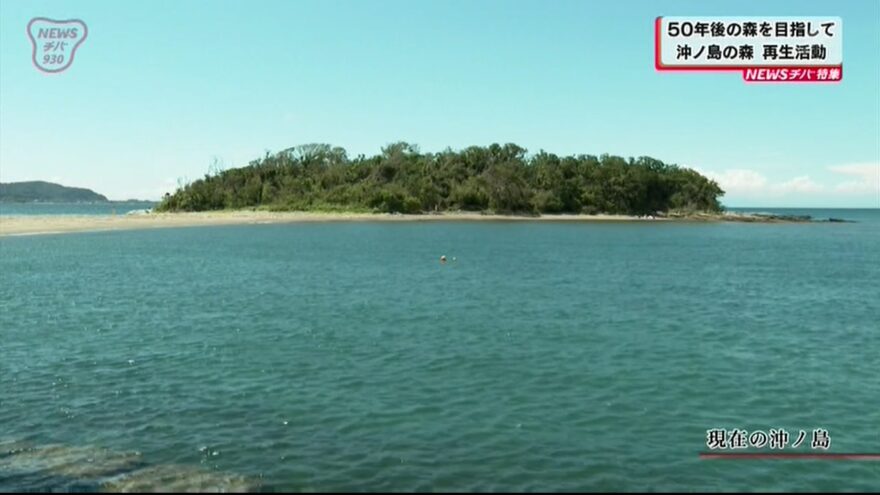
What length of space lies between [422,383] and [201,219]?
13183 cm

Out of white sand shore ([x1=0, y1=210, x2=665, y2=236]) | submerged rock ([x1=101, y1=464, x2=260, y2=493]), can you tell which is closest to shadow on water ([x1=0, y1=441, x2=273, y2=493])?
submerged rock ([x1=101, y1=464, x2=260, y2=493])

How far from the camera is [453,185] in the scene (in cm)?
17250

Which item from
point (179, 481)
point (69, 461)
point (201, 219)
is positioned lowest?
point (179, 481)

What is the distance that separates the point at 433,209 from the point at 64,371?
152 metres

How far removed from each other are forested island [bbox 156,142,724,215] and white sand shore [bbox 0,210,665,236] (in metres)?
5.58

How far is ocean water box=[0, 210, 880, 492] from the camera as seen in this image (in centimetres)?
1250

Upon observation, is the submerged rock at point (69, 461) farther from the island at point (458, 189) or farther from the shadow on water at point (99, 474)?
the island at point (458, 189)

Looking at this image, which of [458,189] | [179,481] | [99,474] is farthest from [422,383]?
[458,189]

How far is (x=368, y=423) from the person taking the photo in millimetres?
14930

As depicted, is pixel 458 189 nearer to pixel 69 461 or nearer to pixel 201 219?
pixel 201 219

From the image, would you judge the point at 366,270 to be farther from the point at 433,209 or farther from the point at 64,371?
the point at 433,209

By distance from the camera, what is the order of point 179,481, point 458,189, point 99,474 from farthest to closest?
point 458,189 < point 99,474 < point 179,481

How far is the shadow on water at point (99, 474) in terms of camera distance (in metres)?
11.4

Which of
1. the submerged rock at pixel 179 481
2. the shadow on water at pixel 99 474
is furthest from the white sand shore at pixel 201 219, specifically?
the submerged rock at pixel 179 481
